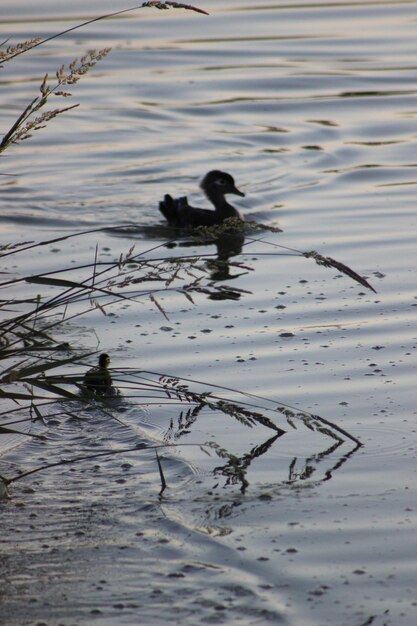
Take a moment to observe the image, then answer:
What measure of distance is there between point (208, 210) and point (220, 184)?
422mm

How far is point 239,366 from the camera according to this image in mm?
7180

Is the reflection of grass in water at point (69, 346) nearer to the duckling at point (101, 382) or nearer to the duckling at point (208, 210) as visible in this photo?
the duckling at point (101, 382)

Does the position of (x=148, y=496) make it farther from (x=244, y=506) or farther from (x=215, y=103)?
(x=215, y=103)

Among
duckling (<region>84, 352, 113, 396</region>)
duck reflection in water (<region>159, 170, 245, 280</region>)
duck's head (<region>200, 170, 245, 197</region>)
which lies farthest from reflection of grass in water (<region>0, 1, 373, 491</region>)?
duck's head (<region>200, 170, 245, 197</region>)

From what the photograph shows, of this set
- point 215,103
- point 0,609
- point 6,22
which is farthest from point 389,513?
point 6,22

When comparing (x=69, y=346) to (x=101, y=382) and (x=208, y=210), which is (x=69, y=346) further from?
(x=208, y=210)

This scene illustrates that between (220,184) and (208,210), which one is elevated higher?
(220,184)

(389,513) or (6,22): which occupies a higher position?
(6,22)

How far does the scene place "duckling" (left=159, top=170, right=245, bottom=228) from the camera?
12.4 m

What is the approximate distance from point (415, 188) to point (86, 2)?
39.6 feet

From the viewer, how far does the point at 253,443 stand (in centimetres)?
606

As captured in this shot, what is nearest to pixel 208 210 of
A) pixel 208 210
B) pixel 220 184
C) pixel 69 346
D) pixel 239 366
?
pixel 208 210

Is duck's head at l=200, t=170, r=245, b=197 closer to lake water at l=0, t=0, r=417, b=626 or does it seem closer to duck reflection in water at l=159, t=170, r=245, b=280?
duck reflection in water at l=159, t=170, r=245, b=280

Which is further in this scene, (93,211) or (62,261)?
(93,211)
